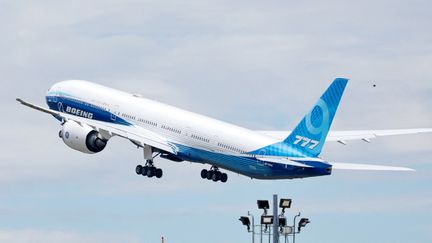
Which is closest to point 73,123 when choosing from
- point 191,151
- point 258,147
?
point 191,151

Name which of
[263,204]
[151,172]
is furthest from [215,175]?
[263,204]

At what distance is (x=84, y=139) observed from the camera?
131 m

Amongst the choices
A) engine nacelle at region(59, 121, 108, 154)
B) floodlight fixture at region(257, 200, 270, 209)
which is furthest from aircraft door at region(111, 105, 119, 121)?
floodlight fixture at region(257, 200, 270, 209)

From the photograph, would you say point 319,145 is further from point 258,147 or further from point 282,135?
point 282,135

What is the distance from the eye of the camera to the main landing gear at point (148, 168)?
431ft

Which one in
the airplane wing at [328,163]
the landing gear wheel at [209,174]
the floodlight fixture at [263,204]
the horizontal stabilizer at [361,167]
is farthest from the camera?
the landing gear wheel at [209,174]

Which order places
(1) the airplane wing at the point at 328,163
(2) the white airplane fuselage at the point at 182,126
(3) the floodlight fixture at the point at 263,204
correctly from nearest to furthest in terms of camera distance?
1. (3) the floodlight fixture at the point at 263,204
2. (1) the airplane wing at the point at 328,163
3. (2) the white airplane fuselage at the point at 182,126

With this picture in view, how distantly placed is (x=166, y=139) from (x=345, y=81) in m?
→ 22.7

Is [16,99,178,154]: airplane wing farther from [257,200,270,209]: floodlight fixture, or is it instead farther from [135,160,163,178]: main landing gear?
[257,200,270,209]: floodlight fixture

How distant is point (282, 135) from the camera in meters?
136

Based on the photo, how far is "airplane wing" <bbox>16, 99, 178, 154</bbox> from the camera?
425 ft

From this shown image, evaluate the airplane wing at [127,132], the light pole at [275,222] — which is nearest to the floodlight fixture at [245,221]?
the light pole at [275,222]

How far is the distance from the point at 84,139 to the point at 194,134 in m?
11.5

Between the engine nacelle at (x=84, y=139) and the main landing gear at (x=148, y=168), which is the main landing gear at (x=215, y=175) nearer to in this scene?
the main landing gear at (x=148, y=168)
